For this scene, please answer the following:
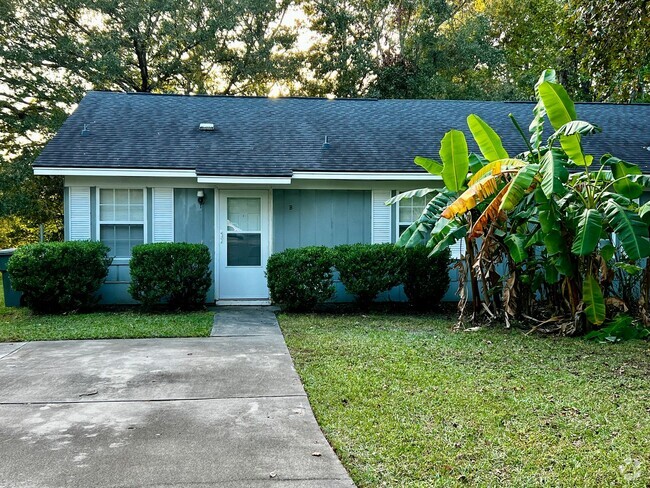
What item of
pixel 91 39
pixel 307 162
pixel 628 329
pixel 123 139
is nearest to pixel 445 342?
pixel 628 329

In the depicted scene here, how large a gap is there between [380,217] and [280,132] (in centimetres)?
316

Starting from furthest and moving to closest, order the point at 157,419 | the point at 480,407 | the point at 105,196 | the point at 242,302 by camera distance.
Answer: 1. the point at 242,302
2. the point at 105,196
3. the point at 480,407
4. the point at 157,419

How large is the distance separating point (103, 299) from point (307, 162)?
15.4ft

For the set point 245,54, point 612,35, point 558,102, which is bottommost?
point 558,102

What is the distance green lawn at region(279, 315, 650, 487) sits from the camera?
3.35 m

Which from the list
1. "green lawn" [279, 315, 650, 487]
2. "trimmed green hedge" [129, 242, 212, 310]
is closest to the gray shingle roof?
"trimmed green hedge" [129, 242, 212, 310]

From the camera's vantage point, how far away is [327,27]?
945 inches

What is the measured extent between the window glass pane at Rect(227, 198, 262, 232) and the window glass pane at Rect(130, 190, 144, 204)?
5.45ft

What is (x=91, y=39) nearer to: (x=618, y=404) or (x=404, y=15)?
(x=404, y=15)

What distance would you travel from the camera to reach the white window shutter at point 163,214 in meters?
10.4

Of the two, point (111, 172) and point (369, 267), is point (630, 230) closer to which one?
point (369, 267)

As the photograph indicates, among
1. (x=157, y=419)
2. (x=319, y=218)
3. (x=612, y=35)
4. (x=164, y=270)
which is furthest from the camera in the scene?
(x=319, y=218)

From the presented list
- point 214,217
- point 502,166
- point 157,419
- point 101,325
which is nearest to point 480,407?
point 157,419

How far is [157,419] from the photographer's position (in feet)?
13.9
